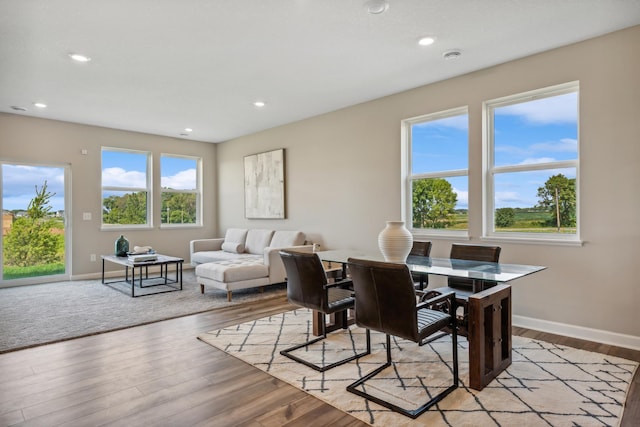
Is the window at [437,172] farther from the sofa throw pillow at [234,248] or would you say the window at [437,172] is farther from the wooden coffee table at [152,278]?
the wooden coffee table at [152,278]

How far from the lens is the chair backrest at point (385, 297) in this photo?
2.07 meters

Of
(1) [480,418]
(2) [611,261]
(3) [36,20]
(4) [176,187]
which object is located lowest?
(1) [480,418]

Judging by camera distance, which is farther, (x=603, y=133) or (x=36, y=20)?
(x=603, y=133)

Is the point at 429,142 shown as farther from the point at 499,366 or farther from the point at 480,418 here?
the point at 480,418

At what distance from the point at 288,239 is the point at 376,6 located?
3747 millimetres

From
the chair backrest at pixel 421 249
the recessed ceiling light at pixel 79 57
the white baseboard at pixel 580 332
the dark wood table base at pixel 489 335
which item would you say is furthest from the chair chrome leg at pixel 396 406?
the recessed ceiling light at pixel 79 57

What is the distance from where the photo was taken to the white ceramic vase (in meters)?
3.00

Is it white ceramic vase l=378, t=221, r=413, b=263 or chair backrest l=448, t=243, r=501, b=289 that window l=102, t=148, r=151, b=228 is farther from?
chair backrest l=448, t=243, r=501, b=289

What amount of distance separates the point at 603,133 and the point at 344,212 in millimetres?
3086

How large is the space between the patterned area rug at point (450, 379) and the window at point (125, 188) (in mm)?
4247

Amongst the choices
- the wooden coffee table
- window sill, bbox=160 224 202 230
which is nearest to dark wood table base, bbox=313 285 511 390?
the wooden coffee table

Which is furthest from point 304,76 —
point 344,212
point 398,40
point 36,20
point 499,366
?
point 499,366

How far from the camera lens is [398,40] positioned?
3.25m

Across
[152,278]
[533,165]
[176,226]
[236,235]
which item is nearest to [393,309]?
[533,165]
